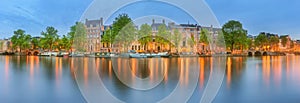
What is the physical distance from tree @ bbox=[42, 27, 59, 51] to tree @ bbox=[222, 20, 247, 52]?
33869 mm

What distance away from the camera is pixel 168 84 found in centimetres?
988

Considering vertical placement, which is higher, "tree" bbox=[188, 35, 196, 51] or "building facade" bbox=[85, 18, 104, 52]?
"building facade" bbox=[85, 18, 104, 52]

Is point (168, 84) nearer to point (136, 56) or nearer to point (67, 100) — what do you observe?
point (67, 100)

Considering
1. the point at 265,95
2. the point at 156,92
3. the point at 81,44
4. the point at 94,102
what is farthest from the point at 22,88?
the point at 81,44

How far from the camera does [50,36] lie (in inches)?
2066

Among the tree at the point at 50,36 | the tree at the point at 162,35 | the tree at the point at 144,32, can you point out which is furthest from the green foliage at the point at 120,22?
the tree at the point at 50,36

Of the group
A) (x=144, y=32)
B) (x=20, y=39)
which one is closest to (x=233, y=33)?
(x=144, y=32)

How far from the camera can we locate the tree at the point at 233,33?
1895 inches

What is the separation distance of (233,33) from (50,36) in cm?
3620

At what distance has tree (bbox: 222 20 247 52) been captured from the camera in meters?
48.1

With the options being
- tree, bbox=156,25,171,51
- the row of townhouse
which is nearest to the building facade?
the row of townhouse

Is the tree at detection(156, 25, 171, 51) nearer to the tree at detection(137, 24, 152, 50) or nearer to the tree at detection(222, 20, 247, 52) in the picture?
the tree at detection(137, 24, 152, 50)

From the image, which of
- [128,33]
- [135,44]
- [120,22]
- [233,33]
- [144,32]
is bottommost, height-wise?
[135,44]

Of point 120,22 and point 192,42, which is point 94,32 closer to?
point 192,42
